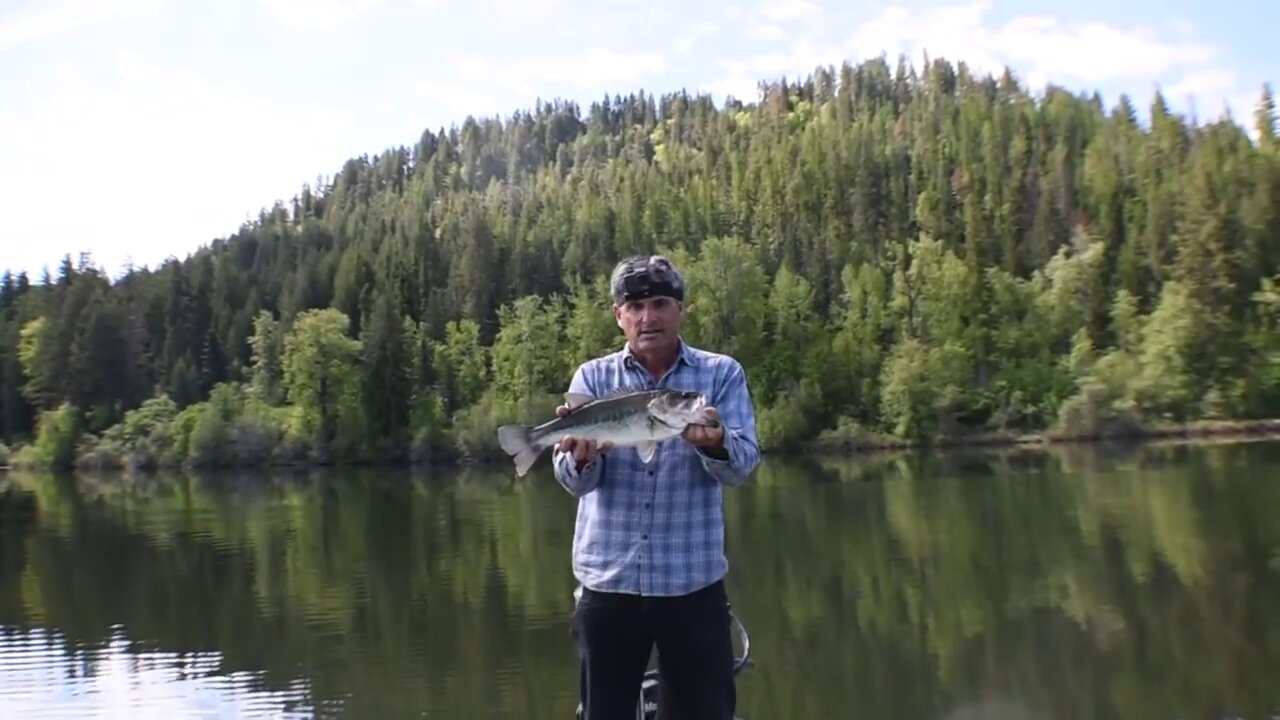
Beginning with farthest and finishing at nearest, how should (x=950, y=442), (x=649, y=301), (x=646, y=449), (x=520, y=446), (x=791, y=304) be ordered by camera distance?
(x=791, y=304) < (x=950, y=442) < (x=520, y=446) < (x=649, y=301) < (x=646, y=449)

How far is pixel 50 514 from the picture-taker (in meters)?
53.4

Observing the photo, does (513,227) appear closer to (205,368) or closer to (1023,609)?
(205,368)

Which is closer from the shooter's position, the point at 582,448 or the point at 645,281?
the point at 582,448

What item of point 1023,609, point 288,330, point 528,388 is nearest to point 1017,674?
point 1023,609

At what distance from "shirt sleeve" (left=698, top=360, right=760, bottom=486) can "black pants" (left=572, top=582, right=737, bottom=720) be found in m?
0.58

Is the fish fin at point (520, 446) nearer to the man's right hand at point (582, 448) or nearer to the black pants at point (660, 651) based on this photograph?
the man's right hand at point (582, 448)

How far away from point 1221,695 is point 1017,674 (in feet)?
7.83

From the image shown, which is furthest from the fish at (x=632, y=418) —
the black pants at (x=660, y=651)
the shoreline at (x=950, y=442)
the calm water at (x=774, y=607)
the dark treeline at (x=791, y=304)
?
the dark treeline at (x=791, y=304)

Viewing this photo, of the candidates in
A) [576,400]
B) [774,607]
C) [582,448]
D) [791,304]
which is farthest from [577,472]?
[791,304]

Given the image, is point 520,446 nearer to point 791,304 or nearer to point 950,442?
point 950,442

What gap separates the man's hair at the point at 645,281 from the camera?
584 centimetres

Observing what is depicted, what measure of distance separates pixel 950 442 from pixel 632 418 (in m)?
68.5

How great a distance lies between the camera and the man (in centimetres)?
581

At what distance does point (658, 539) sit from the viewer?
5793 millimetres
